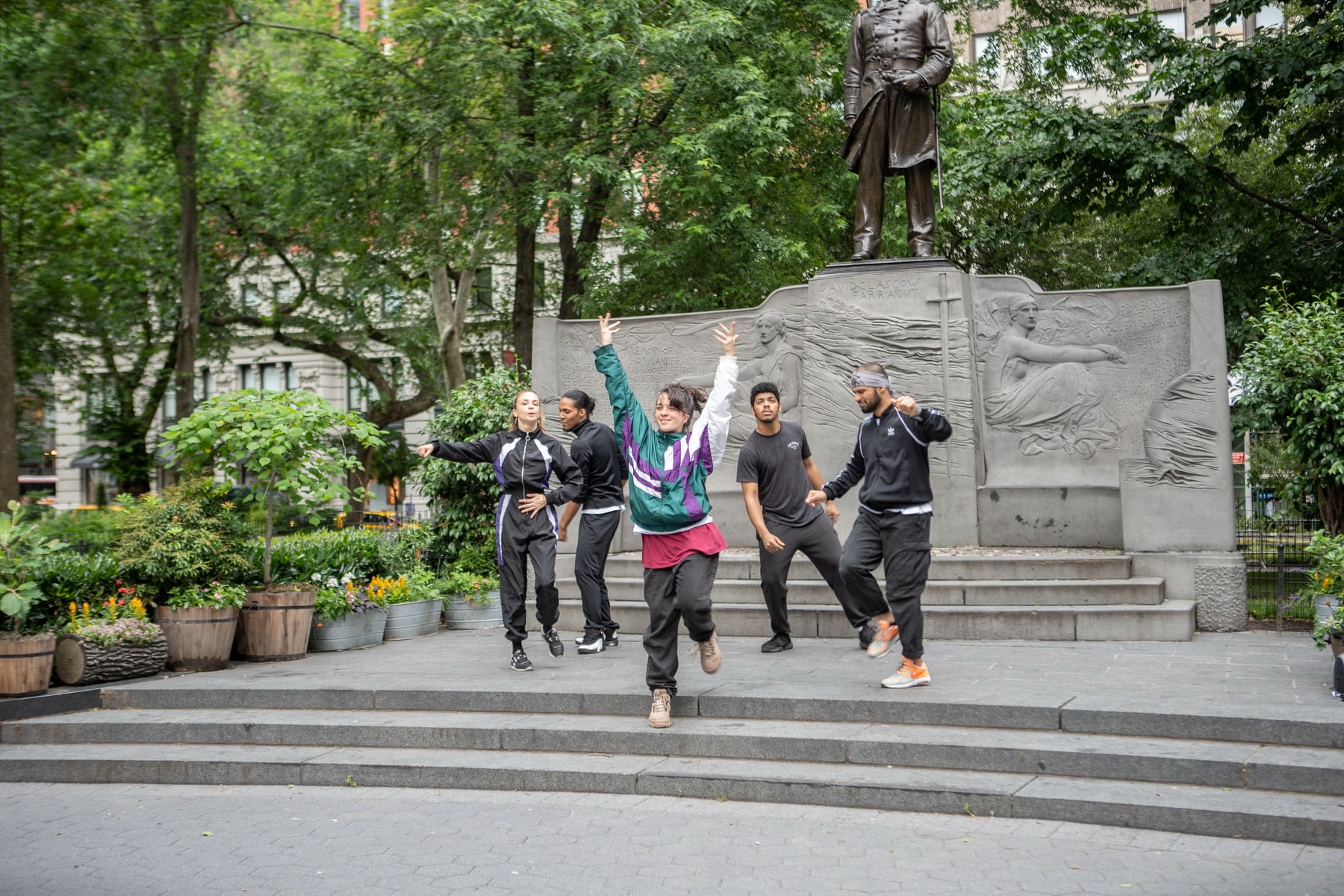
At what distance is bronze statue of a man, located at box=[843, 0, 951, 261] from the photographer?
1105 centimetres

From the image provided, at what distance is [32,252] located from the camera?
23.5 metres

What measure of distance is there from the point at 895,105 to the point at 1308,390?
4557 mm

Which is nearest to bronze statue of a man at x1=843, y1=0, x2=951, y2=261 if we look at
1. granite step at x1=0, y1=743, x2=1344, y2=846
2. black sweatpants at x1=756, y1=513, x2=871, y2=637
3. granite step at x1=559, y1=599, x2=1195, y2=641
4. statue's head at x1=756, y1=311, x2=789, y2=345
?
statue's head at x1=756, y1=311, x2=789, y2=345

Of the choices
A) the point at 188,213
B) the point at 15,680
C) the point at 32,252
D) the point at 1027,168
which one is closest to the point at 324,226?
the point at 188,213

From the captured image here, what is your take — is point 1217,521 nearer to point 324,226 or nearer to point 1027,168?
point 1027,168

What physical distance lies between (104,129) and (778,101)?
36.4ft

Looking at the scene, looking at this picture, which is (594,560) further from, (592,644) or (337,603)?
(337,603)

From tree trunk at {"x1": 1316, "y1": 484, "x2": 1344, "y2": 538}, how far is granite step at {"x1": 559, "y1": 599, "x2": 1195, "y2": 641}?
2233 millimetres

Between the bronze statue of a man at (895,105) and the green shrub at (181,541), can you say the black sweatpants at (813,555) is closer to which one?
the bronze statue of a man at (895,105)

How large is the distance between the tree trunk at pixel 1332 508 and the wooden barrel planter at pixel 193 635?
9.65m

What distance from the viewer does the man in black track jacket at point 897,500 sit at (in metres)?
7.00

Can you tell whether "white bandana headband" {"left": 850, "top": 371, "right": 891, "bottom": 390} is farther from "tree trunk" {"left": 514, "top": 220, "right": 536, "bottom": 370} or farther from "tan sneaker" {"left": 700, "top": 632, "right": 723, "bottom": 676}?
"tree trunk" {"left": 514, "top": 220, "right": 536, "bottom": 370}

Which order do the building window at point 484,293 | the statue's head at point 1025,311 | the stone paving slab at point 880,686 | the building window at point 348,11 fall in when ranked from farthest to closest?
the building window at point 484,293, the building window at point 348,11, the statue's head at point 1025,311, the stone paving slab at point 880,686

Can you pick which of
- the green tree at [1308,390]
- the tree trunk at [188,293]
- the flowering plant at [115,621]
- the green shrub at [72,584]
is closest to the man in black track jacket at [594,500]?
the flowering plant at [115,621]
